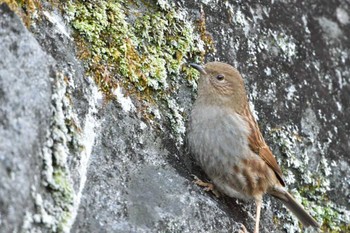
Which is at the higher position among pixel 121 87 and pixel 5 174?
pixel 5 174

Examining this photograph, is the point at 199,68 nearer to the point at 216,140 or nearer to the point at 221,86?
the point at 221,86

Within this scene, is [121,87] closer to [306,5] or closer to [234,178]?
[234,178]

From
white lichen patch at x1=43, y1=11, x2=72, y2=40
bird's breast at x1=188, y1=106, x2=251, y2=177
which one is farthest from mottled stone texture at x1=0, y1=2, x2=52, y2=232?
bird's breast at x1=188, y1=106, x2=251, y2=177

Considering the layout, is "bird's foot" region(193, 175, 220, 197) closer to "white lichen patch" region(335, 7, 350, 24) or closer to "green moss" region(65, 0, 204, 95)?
"green moss" region(65, 0, 204, 95)

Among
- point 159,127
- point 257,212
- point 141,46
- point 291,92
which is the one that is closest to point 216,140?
point 159,127

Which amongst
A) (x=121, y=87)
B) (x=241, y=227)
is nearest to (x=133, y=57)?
(x=121, y=87)

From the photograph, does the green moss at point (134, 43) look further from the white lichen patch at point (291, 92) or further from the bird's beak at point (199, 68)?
the white lichen patch at point (291, 92)

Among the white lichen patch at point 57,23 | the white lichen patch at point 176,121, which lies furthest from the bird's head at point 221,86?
the white lichen patch at point 57,23
